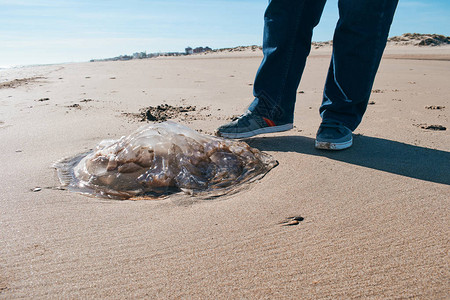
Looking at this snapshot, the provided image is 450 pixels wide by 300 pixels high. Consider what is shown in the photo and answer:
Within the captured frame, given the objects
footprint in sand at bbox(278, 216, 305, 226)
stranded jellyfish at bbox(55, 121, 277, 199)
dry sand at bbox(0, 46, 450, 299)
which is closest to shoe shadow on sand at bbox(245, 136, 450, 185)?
dry sand at bbox(0, 46, 450, 299)

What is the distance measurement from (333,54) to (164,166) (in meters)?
1.28

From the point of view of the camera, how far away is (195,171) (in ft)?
5.58

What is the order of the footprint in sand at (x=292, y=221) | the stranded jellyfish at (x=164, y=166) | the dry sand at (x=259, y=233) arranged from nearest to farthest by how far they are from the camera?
1. the dry sand at (x=259, y=233)
2. the footprint in sand at (x=292, y=221)
3. the stranded jellyfish at (x=164, y=166)

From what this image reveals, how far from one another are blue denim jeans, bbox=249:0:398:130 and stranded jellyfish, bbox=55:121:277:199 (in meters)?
0.63

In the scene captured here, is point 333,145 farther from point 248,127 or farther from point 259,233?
point 259,233

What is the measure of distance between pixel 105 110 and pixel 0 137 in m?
1.09

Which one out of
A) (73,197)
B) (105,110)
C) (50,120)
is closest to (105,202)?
(73,197)

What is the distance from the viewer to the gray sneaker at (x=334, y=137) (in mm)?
2081

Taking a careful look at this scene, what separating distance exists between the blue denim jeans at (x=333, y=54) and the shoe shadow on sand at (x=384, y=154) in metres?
0.18

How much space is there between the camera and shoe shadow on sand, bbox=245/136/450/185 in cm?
173

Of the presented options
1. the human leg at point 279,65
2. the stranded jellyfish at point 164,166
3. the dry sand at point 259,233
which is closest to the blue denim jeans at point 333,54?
the human leg at point 279,65

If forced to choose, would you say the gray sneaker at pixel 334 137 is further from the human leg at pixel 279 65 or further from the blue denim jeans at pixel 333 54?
the human leg at pixel 279 65

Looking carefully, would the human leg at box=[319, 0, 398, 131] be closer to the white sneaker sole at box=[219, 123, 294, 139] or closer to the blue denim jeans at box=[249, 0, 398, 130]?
the blue denim jeans at box=[249, 0, 398, 130]

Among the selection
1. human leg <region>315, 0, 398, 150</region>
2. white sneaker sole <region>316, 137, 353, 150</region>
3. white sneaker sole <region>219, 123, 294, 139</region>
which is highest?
human leg <region>315, 0, 398, 150</region>
